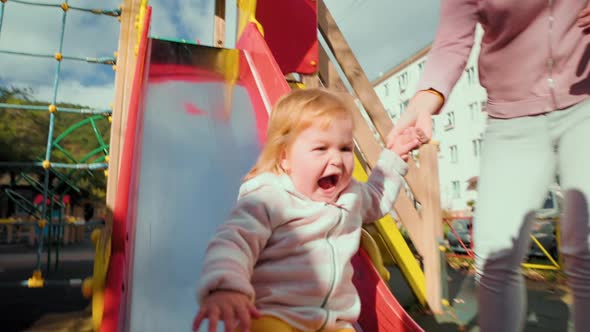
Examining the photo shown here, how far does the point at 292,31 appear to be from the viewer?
12.7ft

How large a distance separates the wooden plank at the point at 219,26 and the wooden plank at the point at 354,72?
1428 millimetres

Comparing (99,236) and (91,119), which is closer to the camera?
(99,236)

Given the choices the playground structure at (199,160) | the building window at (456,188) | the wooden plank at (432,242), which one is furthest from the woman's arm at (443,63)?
the building window at (456,188)

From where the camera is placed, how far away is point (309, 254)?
122cm

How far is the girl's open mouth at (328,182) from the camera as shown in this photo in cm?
130

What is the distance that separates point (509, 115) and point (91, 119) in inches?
136

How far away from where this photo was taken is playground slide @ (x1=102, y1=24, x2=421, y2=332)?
169 cm

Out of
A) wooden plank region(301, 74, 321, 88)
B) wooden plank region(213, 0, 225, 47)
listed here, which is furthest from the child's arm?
wooden plank region(213, 0, 225, 47)

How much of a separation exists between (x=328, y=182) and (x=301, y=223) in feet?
0.52

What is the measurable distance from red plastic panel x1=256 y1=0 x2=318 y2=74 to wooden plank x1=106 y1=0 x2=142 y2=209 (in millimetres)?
1096

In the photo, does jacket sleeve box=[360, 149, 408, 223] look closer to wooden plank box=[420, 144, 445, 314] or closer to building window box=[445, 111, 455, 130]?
wooden plank box=[420, 144, 445, 314]

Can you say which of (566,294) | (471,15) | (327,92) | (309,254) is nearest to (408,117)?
(327,92)

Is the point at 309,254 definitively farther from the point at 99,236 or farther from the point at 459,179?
the point at 459,179

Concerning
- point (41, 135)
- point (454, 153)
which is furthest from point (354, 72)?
point (454, 153)
